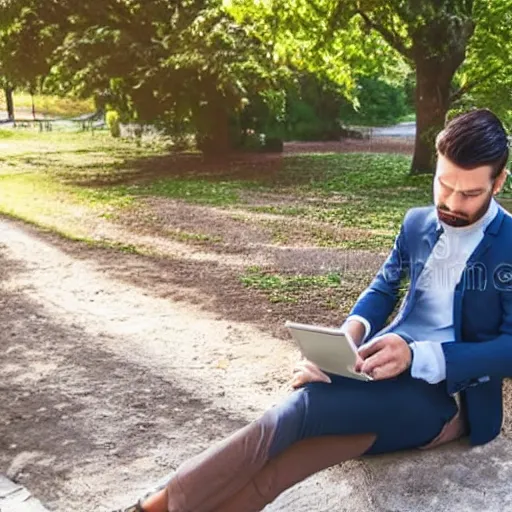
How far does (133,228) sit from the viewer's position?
9523 mm

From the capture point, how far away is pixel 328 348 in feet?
7.68

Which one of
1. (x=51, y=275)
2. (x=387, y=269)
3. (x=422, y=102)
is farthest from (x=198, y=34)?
(x=387, y=269)

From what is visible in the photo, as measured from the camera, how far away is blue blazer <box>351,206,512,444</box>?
7.74 ft

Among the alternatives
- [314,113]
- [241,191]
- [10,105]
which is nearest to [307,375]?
[241,191]

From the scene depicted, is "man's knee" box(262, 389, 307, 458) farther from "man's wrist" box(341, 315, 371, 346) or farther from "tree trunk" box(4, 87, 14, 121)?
"tree trunk" box(4, 87, 14, 121)

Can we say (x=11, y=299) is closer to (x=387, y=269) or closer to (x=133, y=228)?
(x=133, y=228)

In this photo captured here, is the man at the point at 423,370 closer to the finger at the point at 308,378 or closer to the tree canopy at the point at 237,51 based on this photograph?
the finger at the point at 308,378

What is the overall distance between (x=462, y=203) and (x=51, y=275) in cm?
533

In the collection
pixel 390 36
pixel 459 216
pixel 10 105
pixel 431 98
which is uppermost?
pixel 390 36

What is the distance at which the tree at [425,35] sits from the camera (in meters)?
11.5

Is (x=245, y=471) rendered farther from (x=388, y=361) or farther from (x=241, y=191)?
(x=241, y=191)

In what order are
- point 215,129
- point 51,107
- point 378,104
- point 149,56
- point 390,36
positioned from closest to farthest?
point 390,36 < point 149,56 < point 215,129 < point 51,107 < point 378,104

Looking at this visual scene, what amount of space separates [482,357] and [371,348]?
1.08ft

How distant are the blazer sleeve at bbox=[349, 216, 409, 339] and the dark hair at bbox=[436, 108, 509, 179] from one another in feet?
1.41
